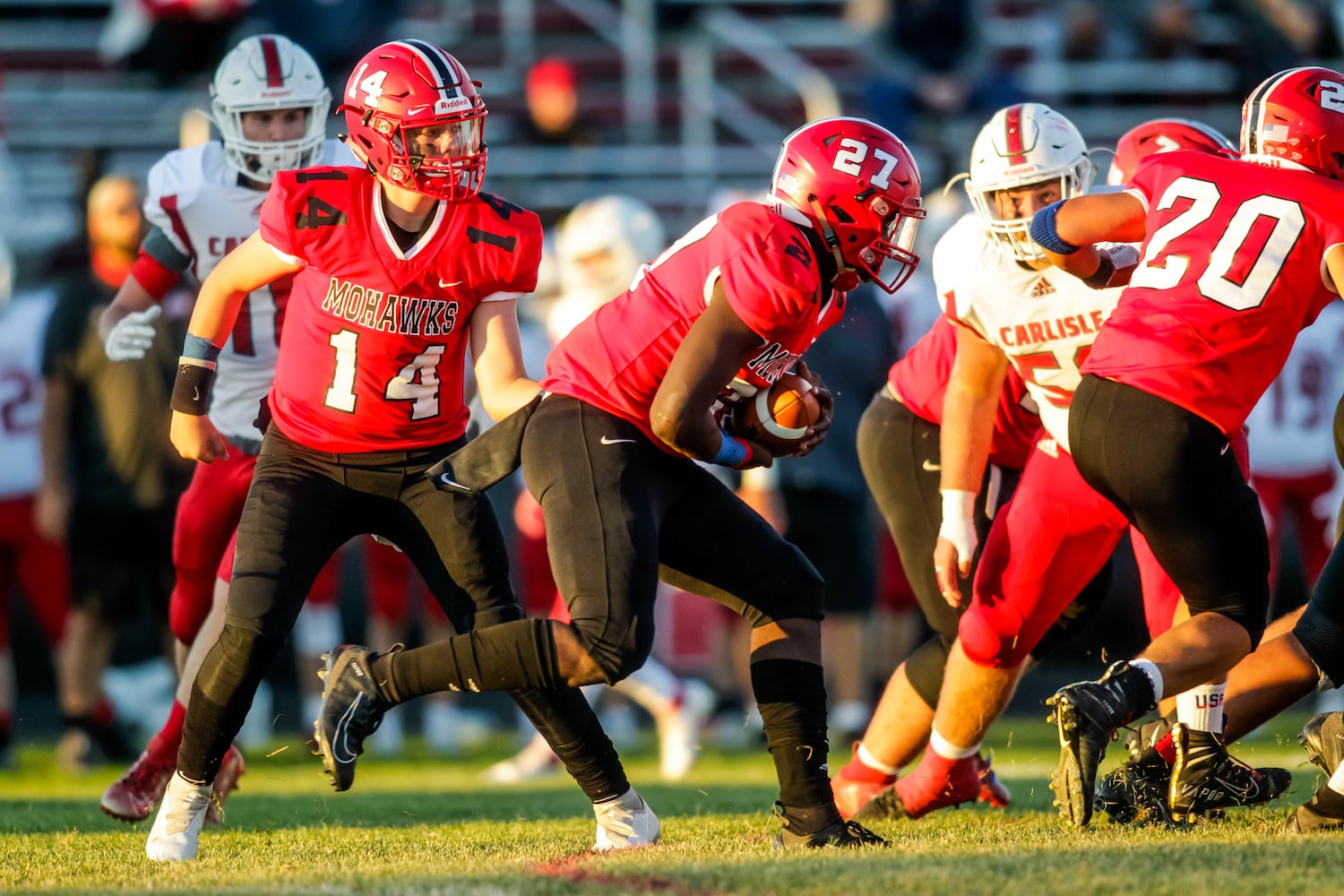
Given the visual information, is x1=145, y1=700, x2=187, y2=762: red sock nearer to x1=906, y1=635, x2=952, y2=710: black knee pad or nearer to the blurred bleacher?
x1=906, y1=635, x2=952, y2=710: black knee pad

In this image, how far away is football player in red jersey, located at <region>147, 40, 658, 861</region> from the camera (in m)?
4.30

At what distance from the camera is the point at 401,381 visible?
4.41 metres

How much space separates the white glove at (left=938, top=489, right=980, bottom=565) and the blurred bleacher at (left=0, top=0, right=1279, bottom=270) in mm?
5564

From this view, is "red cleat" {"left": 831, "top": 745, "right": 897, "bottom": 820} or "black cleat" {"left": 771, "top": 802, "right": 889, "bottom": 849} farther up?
"black cleat" {"left": 771, "top": 802, "right": 889, "bottom": 849}

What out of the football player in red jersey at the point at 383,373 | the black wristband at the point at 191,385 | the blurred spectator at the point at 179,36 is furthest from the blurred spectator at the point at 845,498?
the blurred spectator at the point at 179,36

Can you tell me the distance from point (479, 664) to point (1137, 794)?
176cm

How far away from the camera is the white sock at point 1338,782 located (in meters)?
4.18

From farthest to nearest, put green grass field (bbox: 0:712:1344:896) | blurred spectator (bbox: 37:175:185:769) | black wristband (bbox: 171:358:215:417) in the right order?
1. blurred spectator (bbox: 37:175:185:769)
2. black wristband (bbox: 171:358:215:417)
3. green grass field (bbox: 0:712:1344:896)

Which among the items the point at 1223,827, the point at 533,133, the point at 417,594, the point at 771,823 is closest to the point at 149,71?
the point at 533,133

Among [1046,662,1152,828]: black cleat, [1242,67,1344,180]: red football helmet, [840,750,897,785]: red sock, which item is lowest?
[840,750,897,785]: red sock

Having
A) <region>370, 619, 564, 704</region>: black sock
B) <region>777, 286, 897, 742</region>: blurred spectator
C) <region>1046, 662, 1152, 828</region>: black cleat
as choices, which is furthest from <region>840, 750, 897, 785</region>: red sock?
<region>777, 286, 897, 742</region>: blurred spectator

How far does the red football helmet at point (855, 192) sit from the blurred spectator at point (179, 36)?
7211 millimetres

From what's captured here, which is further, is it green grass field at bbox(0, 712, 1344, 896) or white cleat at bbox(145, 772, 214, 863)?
white cleat at bbox(145, 772, 214, 863)

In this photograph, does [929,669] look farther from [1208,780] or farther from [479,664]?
[479,664]
